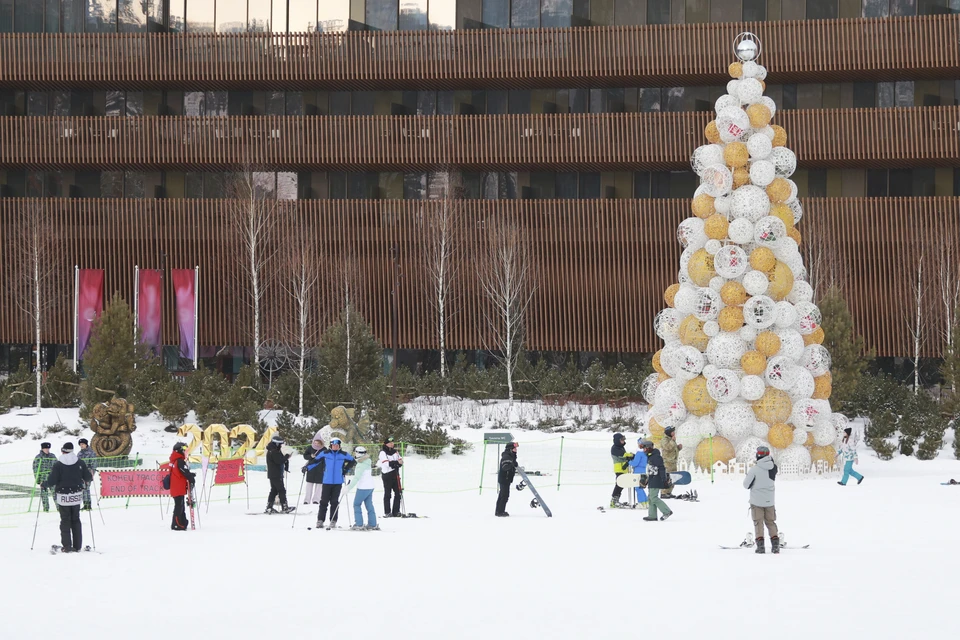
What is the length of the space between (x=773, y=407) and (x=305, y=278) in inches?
847

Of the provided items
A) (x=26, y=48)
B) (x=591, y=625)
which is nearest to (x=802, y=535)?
(x=591, y=625)

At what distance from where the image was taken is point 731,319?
28.7m

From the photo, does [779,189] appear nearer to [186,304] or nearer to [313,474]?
[313,474]

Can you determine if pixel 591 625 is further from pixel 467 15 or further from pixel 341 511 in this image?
pixel 467 15

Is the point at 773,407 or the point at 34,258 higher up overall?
the point at 34,258

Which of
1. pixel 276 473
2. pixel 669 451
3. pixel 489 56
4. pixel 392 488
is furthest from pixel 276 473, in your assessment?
pixel 489 56

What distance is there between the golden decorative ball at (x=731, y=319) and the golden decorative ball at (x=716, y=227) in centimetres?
157

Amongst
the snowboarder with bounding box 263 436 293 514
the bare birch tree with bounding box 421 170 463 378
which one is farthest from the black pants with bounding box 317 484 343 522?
the bare birch tree with bounding box 421 170 463 378

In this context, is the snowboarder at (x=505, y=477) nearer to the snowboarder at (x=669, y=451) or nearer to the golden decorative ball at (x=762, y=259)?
the snowboarder at (x=669, y=451)

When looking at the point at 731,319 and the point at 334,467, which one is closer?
the point at 334,467

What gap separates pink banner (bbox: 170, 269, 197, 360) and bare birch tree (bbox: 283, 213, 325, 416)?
3.49m

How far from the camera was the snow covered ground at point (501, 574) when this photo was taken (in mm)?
13047

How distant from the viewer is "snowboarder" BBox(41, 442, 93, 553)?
59.1 ft

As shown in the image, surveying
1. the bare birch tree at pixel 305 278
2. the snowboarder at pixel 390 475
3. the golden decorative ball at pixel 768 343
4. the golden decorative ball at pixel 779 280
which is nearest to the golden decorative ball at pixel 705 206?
the golden decorative ball at pixel 779 280
